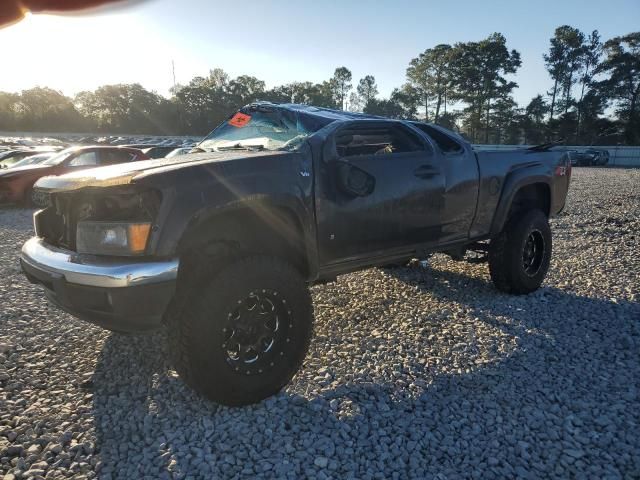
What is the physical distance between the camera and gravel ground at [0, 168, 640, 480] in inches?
89.0

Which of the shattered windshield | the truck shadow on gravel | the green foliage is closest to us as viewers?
the truck shadow on gravel

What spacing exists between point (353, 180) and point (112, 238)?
1599mm

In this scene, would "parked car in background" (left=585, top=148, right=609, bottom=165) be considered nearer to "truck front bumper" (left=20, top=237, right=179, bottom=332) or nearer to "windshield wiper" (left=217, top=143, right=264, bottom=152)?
"windshield wiper" (left=217, top=143, right=264, bottom=152)

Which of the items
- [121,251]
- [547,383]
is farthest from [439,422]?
[121,251]

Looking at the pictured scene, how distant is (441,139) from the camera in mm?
4238

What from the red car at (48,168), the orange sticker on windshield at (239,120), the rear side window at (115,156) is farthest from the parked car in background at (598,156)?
the orange sticker on windshield at (239,120)

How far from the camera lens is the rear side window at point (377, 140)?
3681 mm

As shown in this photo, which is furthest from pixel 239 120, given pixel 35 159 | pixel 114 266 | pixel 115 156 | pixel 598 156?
pixel 598 156

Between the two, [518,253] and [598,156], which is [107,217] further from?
[598,156]

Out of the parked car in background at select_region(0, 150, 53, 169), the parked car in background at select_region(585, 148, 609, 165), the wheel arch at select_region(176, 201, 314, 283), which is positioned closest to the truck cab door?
the wheel arch at select_region(176, 201, 314, 283)

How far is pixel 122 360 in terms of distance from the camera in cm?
332

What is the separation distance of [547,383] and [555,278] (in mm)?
2758

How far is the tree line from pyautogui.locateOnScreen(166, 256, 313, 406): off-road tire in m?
55.0

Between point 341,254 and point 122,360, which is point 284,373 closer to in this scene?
point 341,254
